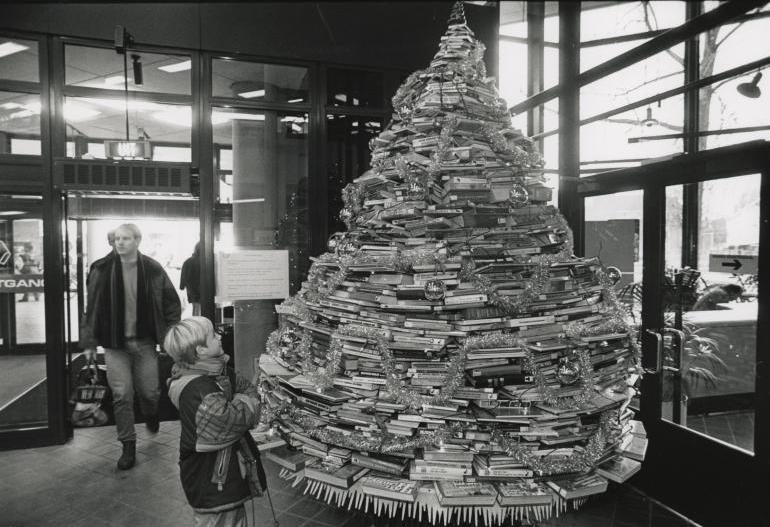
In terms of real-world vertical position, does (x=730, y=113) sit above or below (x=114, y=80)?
below

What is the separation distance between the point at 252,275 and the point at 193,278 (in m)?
0.55

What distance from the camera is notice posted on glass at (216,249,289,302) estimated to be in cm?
434

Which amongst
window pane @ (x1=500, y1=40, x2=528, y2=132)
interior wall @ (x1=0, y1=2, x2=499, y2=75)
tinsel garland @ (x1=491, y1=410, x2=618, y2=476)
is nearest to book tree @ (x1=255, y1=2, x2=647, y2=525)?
tinsel garland @ (x1=491, y1=410, x2=618, y2=476)

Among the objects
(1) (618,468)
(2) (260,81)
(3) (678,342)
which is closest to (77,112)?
(2) (260,81)

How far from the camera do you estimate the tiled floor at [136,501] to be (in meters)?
2.78

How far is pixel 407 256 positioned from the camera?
258cm

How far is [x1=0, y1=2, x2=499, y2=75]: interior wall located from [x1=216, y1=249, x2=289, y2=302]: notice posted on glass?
6.25ft

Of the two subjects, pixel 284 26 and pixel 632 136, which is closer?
pixel 284 26

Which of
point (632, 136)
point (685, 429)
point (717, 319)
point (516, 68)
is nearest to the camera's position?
point (685, 429)

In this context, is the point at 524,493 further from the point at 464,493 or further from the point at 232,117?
the point at 232,117

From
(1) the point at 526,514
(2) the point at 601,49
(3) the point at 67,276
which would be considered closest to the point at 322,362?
(1) the point at 526,514

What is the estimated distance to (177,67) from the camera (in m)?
4.21

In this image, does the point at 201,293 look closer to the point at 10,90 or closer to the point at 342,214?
the point at 342,214

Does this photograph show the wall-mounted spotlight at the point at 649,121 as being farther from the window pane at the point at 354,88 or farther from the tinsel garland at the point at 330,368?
the tinsel garland at the point at 330,368
